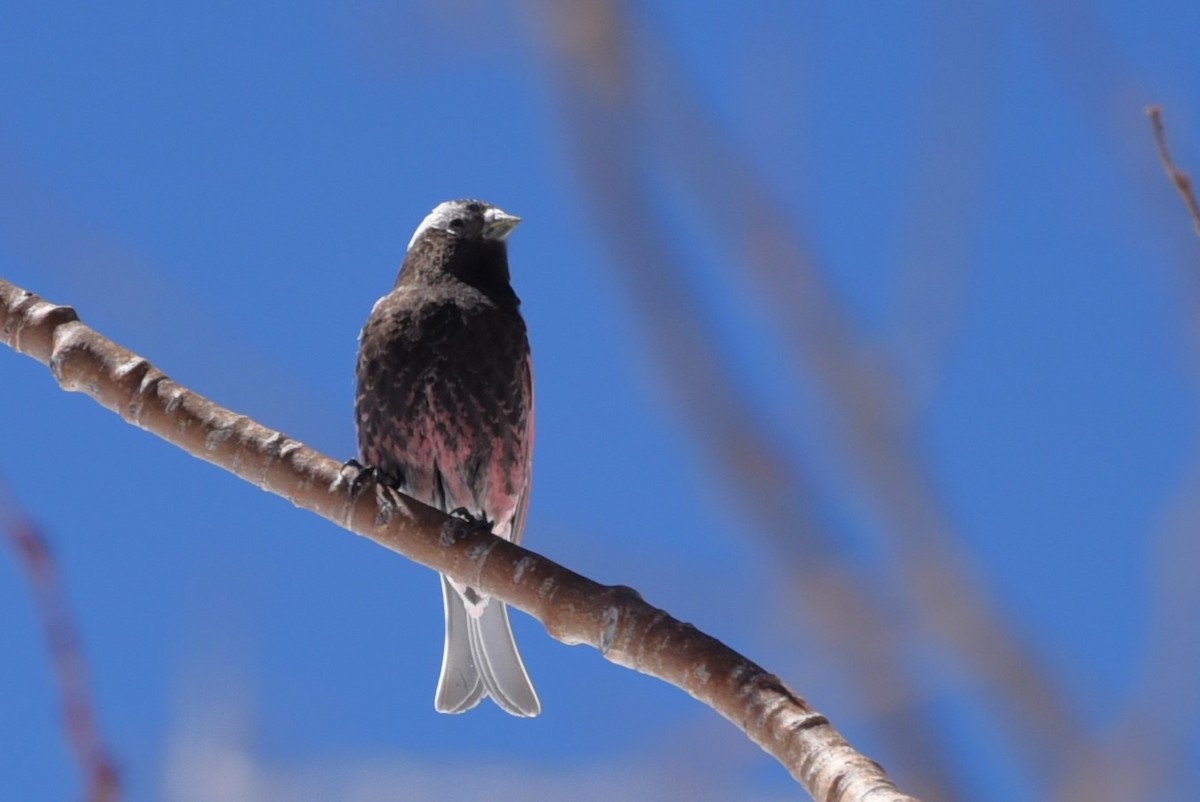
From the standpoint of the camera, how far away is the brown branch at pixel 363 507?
284 centimetres

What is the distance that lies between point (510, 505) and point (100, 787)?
10.4 feet

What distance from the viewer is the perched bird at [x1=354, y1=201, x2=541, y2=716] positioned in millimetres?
4359

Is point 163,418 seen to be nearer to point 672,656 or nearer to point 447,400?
point 447,400

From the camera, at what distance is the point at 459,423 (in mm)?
4371

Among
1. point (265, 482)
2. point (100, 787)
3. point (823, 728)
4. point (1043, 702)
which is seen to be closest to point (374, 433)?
point (265, 482)

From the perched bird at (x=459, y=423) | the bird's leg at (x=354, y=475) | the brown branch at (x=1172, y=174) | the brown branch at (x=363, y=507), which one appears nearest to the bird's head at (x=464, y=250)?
the perched bird at (x=459, y=423)

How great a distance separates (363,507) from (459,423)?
967 millimetres

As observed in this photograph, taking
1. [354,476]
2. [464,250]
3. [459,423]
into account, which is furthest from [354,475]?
[464,250]

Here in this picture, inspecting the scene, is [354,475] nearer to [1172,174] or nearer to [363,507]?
[363,507]

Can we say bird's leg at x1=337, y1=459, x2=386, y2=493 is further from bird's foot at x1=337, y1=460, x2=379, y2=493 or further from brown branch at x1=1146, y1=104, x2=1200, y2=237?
brown branch at x1=1146, y1=104, x2=1200, y2=237

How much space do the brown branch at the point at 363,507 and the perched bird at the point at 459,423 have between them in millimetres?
827

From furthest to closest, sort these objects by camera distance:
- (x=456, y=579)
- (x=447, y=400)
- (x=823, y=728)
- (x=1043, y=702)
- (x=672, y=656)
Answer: (x=447, y=400) → (x=456, y=579) → (x=672, y=656) → (x=823, y=728) → (x=1043, y=702)

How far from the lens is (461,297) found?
461 centimetres

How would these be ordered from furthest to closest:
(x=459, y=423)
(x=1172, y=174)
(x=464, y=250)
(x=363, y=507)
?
(x=464, y=250) → (x=459, y=423) → (x=363, y=507) → (x=1172, y=174)
